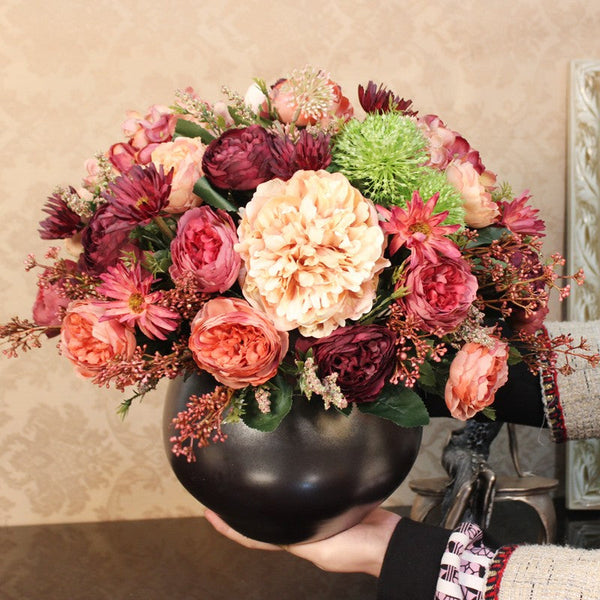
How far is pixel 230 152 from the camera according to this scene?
24.5 inches

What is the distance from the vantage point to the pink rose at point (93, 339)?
61 cm

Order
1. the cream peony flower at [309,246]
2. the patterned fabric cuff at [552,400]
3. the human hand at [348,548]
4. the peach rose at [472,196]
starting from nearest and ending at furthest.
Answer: the cream peony flower at [309,246] → the peach rose at [472,196] → the human hand at [348,548] → the patterned fabric cuff at [552,400]

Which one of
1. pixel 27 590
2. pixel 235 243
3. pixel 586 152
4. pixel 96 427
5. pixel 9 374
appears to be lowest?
pixel 27 590

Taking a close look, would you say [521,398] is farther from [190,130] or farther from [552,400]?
[190,130]

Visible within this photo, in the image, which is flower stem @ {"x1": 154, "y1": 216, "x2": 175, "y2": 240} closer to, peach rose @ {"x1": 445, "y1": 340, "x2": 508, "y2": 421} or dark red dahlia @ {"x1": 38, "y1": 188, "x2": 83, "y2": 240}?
dark red dahlia @ {"x1": 38, "y1": 188, "x2": 83, "y2": 240}

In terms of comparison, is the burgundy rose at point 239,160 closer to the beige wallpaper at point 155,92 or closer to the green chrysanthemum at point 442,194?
the green chrysanthemum at point 442,194

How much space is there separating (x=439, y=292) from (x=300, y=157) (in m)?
0.17

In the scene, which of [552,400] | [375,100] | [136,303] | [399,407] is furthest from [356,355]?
[552,400]

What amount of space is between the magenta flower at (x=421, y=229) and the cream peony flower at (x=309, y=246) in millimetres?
21

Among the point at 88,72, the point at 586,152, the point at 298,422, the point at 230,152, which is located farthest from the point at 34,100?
the point at 586,152

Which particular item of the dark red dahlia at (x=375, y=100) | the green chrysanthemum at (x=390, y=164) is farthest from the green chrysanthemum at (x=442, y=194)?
the dark red dahlia at (x=375, y=100)

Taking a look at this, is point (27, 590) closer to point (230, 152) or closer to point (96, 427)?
point (96, 427)

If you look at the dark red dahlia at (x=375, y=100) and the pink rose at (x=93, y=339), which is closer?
the pink rose at (x=93, y=339)

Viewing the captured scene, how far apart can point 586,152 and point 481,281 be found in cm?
93
